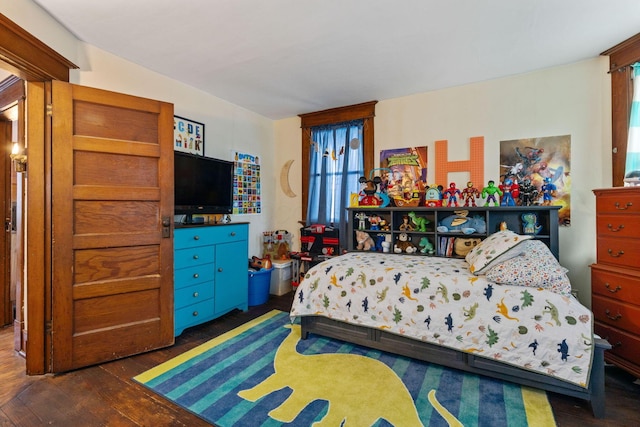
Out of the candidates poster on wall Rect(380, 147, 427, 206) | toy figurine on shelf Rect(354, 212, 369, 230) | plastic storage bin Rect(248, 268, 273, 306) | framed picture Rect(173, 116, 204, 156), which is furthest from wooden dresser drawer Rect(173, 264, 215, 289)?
poster on wall Rect(380, 147, 427, 206)

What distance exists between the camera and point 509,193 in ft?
8.81

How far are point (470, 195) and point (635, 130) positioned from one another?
1.21 meters

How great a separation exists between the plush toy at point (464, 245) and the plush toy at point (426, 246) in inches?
8.7

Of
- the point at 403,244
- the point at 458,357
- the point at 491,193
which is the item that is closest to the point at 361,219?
the point at 403,244

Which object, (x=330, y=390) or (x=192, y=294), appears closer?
(x=330, y=390)

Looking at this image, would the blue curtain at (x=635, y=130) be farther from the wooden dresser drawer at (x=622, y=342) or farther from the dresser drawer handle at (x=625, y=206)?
the wooden dresser drawer at (x=622, y=342)

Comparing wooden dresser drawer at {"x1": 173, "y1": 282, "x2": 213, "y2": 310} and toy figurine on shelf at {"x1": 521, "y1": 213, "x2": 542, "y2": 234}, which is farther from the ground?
toy figurine on shelf at {"x1": 521, "y1": 213, "x2": 542, "y2": 234}

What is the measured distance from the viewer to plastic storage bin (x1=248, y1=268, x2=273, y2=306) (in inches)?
131

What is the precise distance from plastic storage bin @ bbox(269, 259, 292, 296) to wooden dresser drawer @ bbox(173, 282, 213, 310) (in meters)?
1.05

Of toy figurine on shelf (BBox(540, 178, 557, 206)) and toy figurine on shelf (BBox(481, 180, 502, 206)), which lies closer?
toy figurine on shelf (BBox(540, 178, 557, 206))

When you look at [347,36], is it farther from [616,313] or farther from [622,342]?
[622,342]

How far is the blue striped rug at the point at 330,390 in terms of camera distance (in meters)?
1.52

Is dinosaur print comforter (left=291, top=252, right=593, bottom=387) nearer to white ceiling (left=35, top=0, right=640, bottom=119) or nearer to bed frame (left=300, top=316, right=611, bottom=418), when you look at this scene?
bed frame (left=300, top=316, right=611, bottom=418)

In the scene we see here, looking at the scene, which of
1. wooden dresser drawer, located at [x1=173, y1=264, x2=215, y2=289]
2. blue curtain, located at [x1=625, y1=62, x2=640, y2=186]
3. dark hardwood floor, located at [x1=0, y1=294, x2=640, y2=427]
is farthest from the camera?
wooden dresser drawer, located at [x1=173, y1=264, x2=215, y2=289]
